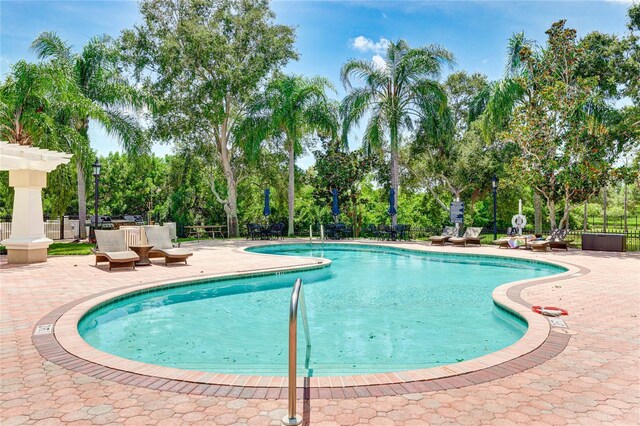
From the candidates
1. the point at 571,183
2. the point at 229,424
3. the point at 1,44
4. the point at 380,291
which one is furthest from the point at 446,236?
the point at 1,44

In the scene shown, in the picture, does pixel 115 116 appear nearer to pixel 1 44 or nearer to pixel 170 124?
pixel 170 124

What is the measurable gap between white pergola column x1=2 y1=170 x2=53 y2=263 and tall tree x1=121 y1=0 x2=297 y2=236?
10.2 metres

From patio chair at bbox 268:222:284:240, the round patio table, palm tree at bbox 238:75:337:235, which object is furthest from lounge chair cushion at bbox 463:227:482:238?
the round patio table

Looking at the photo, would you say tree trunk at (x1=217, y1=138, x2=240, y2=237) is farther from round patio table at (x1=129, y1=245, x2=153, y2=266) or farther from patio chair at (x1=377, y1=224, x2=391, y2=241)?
round patio table at (x1=129, y1=245, x2=153, y2=266)

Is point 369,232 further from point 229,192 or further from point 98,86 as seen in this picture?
point 98,86

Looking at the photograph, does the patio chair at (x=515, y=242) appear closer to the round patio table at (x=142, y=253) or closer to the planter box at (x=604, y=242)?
the planter box at (x=604, y=242)

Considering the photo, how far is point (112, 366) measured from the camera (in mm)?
Result: 4125

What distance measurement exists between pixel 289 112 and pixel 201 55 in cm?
539

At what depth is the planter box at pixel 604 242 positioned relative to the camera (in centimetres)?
1578

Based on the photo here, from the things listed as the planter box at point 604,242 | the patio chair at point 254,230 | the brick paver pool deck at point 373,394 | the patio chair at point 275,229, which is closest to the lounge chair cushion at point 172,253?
the brick paver pool deck at point 373,394

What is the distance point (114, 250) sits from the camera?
11414 millimetres

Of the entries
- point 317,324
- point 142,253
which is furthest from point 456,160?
point 317,324

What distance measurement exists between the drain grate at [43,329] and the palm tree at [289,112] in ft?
56.9

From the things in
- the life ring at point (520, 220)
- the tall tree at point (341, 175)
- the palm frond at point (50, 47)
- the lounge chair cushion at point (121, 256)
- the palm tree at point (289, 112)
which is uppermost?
the palm frond at point (50, 47)
